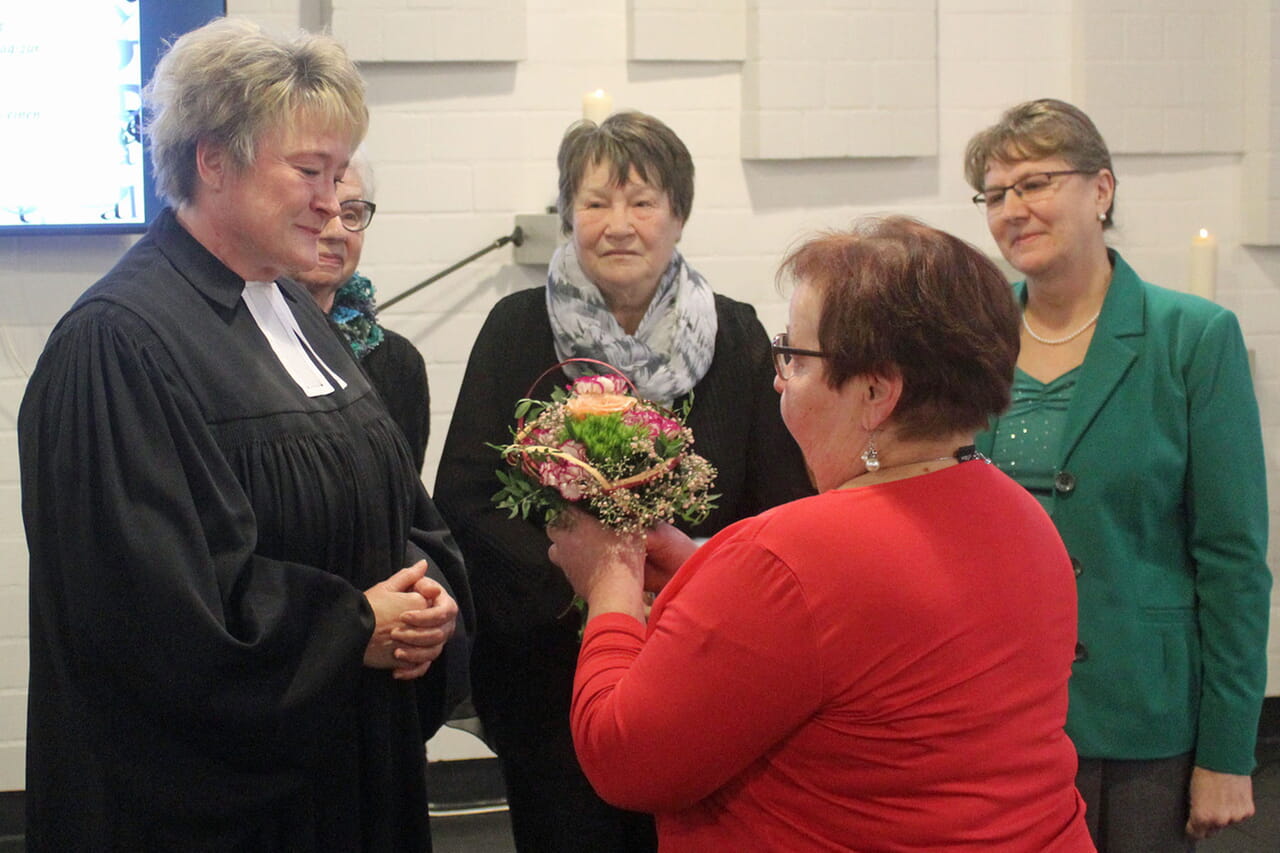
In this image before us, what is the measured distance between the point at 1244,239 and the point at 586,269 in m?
2.75

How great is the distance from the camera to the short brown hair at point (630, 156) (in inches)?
101

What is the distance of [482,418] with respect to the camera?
2.46m

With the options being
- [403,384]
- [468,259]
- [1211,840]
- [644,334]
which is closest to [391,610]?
[644,334]

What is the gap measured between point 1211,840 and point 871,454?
2941mm

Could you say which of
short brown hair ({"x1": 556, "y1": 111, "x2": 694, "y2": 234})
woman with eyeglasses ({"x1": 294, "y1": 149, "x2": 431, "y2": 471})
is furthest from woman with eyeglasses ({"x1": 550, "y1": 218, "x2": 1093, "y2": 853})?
woman with eyeglasses ({"x1": 294, "y1": 149, "x2": 431, "y2": 471})

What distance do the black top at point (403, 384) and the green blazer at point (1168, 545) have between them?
54.8 inches

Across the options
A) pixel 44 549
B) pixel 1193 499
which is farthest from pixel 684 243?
pixel 44 549

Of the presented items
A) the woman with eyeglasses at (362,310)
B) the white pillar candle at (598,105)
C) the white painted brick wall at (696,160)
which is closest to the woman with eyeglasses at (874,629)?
the woman with eyeglasses at (362,310)

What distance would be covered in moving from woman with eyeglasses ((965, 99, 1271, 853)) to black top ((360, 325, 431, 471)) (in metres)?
1.34

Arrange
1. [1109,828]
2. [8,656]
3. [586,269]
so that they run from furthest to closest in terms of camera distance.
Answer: [8,656] → [586,269] → [1109,828]

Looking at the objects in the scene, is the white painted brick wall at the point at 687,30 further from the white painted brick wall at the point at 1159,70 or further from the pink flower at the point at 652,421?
the pink flower at the point at 652,421

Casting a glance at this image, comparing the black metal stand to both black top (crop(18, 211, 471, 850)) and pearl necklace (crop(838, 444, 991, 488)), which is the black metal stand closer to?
black top (crop(18, 211, 471, 850))

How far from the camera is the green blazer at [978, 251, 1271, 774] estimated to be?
2141 mm

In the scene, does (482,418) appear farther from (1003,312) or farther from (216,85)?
(1003,312)
